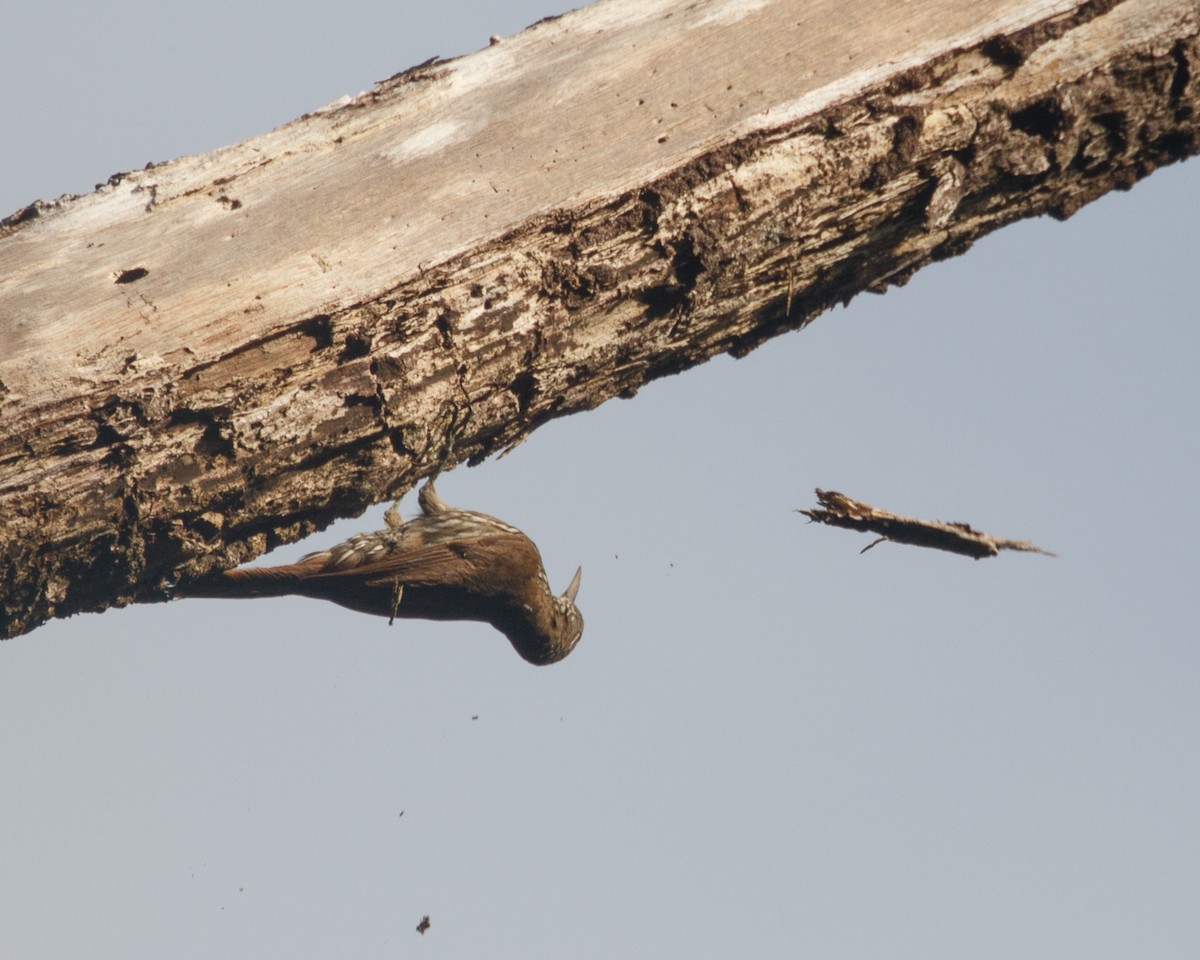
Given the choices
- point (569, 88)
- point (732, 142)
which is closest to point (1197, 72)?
point (732, 142)

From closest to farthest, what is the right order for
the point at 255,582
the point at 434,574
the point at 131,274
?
the point at 131,274, the point at 255,582, the point at 434,574

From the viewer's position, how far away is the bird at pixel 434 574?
560 centimetres

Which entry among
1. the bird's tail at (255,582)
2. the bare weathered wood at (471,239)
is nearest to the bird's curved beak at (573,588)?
the bird's tail at (255,582)

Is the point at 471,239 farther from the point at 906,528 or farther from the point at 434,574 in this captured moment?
the point at 434,574

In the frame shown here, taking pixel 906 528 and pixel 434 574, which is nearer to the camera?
pixel 906 528

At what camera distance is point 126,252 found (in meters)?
3.67

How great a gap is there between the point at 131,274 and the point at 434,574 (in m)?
2.68

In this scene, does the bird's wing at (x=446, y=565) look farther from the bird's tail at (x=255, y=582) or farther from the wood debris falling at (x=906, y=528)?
the wood debris falling at (x=906, y=528)

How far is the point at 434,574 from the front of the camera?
231 inches

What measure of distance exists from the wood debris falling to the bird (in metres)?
2.03

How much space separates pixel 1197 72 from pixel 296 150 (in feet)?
10.5

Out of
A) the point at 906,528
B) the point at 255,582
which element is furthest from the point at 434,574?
the point at 906,528

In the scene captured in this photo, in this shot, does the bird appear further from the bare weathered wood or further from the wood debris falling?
the wood debris falling

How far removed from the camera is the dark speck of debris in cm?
357
